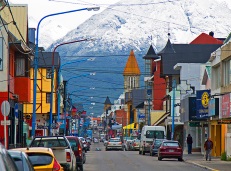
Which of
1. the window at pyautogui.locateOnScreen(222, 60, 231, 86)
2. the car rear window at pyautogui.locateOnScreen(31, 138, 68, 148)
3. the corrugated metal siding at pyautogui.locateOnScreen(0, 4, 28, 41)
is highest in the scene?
the corrugated metal siding at pyautogui.locateOnScreen(0, 4, 28, 41)

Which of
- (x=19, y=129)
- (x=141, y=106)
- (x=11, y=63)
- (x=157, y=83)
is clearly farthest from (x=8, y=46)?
(x=141, y=106)

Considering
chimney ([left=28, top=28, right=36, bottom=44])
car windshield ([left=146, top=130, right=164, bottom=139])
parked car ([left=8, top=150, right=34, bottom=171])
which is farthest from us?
chimney ([left=28, top=28, right=36, bottom=44])

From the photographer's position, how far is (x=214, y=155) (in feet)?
205

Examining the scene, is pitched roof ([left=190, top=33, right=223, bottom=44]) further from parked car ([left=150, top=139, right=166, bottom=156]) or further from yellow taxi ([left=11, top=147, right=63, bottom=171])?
yellow taxi ([left=11, top=147, right=63, bottom=171])

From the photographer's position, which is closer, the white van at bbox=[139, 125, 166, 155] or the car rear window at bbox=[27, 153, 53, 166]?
the car rear window at bbox=[27, 153, 53, 166]

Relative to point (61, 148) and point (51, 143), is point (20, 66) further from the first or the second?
point (61, 148)

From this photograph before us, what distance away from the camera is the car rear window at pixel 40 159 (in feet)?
68.4

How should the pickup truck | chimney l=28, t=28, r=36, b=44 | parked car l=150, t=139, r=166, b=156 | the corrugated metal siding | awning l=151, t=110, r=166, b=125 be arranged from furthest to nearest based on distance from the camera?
awning l=151, t=110, r=166, b=125 < chimney l=28, t=28, r=36, b=44 < parked car l=150, t=139, r=166, b=156 < the corrugated metal siding < the pickup truck

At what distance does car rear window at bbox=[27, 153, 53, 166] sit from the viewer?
20.9m

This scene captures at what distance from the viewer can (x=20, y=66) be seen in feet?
171

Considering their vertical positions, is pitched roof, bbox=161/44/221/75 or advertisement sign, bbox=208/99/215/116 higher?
pitched roof, bbox=161/44/221/75

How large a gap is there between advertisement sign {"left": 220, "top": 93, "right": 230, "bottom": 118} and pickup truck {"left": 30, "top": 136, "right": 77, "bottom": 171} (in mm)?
19867

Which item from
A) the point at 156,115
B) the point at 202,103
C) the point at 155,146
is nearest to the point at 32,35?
the point at 155,146

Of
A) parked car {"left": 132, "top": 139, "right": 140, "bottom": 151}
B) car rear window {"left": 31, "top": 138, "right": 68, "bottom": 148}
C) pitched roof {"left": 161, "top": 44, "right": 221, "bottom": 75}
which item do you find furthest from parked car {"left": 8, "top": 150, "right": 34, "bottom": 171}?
pitched roof {"left": 161, "top": 44, "right": 221, "bottom": 75}
